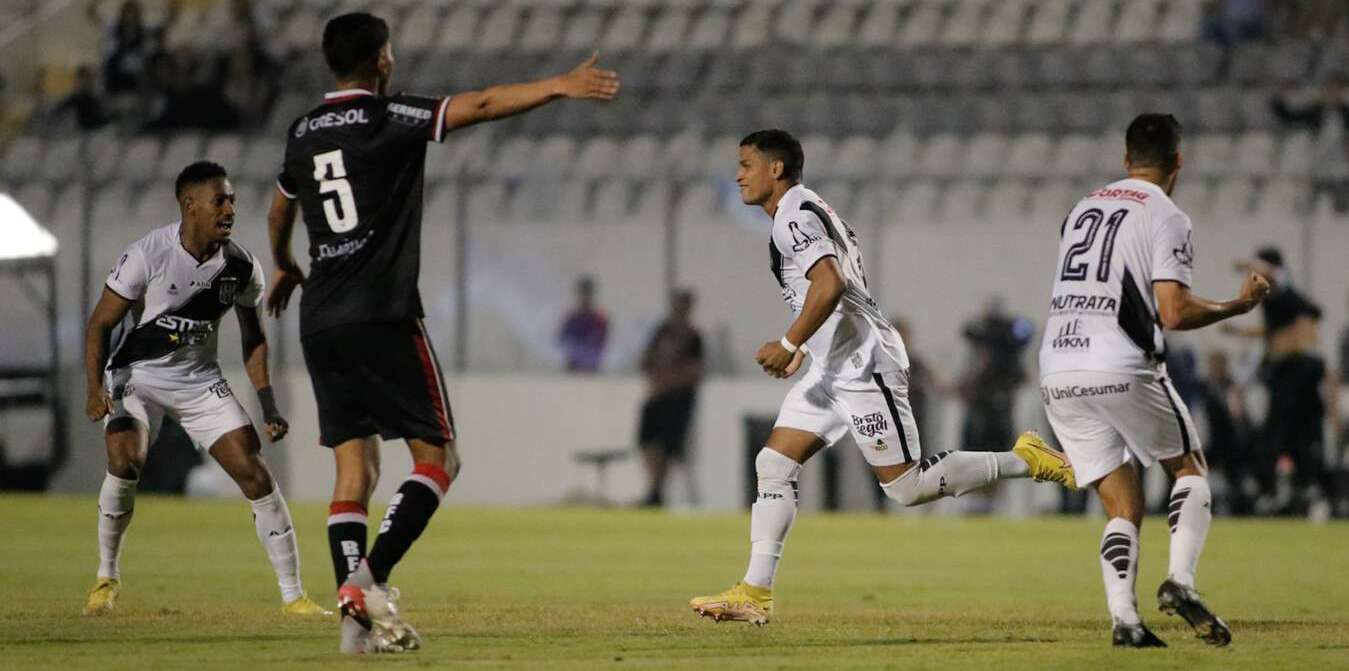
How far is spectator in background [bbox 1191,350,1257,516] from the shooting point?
1833cm

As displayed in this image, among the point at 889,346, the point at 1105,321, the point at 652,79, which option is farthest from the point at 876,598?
the point at 652,79

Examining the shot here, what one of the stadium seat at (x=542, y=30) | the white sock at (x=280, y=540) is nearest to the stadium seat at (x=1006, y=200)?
the stadium seat at (x=542, y=30)

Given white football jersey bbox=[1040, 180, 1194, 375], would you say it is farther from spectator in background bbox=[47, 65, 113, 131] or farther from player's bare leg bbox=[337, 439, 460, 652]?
spectator in background bbox=[47, 65, 113, 131]

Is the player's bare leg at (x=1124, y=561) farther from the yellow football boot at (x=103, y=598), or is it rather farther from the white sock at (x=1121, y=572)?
the yellow football boot at (x=103, y=598)

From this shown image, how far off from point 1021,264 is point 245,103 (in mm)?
8743

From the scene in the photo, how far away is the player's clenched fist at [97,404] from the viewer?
336 inches

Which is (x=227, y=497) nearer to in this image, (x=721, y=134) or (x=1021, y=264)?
(x=721, y=134)

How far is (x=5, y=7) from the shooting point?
2589cm

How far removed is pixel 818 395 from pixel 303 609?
7.65ft

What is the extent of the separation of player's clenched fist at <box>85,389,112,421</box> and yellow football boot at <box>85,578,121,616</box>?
0.75 meters

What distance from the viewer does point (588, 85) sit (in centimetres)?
648

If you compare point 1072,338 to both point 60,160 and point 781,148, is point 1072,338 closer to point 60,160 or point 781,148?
point 781,148

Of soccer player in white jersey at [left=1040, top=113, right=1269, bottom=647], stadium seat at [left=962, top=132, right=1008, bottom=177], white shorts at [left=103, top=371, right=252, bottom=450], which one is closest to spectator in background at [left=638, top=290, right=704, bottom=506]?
stadium seat at [left=962, top=132, right=1008, bottom=177]

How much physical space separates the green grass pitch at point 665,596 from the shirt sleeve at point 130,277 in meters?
1.37
